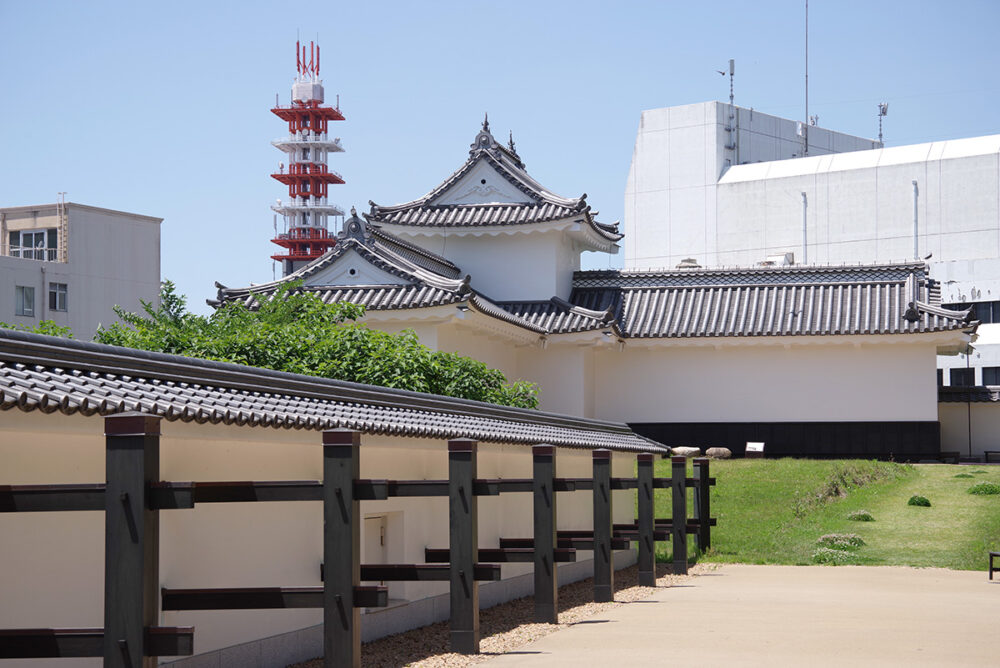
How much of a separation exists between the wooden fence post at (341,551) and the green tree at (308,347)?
9.91 m

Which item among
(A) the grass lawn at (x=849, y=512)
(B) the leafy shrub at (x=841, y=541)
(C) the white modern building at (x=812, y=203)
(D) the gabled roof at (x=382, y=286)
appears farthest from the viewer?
(C) the white modern building at (x=812, y=203)

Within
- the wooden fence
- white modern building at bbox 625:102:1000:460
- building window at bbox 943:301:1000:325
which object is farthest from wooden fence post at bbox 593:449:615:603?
building window at bbox 943:301:1000:325

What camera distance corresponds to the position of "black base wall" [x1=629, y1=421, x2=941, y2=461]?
33.7m

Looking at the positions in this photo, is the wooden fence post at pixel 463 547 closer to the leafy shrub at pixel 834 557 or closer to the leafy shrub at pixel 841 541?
the leafy shrub at pixel 834 557

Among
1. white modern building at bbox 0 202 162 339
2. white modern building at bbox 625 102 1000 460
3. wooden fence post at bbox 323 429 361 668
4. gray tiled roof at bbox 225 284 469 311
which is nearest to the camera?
wooden fence post at bbox 323 429 361 668

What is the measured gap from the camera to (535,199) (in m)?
35.8

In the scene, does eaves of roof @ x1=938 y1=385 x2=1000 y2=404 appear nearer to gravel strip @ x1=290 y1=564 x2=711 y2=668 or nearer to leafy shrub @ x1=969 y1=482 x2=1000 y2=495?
leafy shrub @ x1=969 y1=482 x2=1000 y2=495

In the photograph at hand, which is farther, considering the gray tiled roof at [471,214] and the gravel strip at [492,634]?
the gray tiled roof at [471,214]

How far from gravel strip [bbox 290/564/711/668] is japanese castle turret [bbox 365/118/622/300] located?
19.6 m

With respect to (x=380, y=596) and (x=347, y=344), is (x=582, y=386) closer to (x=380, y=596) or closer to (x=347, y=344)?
(x=347, y=344)

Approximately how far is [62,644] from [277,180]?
317 ft

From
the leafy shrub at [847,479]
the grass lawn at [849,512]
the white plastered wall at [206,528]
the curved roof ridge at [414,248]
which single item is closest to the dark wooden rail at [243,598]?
the white plastered wall at [206,528]

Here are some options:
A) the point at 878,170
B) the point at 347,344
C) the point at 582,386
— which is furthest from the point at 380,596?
the point at 878,170

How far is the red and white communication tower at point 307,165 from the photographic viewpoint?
3883 inches
